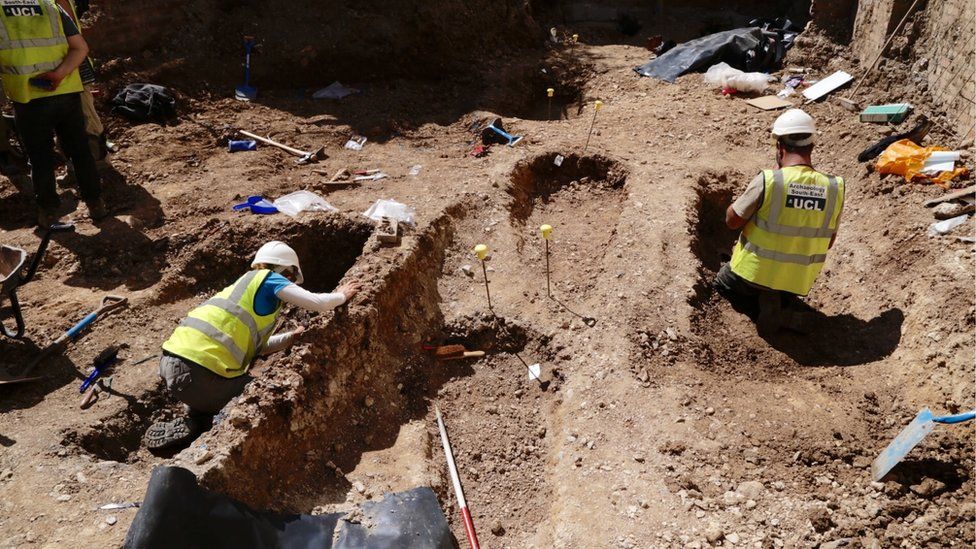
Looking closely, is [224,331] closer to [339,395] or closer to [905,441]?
[339,395]

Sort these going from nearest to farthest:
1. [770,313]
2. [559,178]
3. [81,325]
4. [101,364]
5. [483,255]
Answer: [483,255]
[101,364]
[770,313]
[81,325]
[559,178]

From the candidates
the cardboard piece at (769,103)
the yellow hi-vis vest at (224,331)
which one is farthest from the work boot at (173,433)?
the cardboard piece at (769,103)

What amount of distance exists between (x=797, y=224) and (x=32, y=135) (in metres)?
6.71

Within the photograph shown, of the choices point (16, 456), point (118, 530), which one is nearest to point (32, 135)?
point (16, 456)

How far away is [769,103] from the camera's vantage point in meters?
7.92

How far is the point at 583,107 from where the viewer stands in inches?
361

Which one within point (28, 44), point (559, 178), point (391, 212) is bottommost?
point (559, 178)

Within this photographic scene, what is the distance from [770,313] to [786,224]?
2.49 feet

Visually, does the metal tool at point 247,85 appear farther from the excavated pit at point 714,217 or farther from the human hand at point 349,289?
the excavated pit at point 714,217

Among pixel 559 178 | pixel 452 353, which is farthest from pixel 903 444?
pixel 559 178

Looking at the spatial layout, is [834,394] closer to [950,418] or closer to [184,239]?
[950,418]

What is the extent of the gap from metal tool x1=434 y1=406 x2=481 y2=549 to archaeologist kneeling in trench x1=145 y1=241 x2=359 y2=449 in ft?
3.96

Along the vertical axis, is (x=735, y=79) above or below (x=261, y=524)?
above

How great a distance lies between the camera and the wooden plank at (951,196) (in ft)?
16.9
